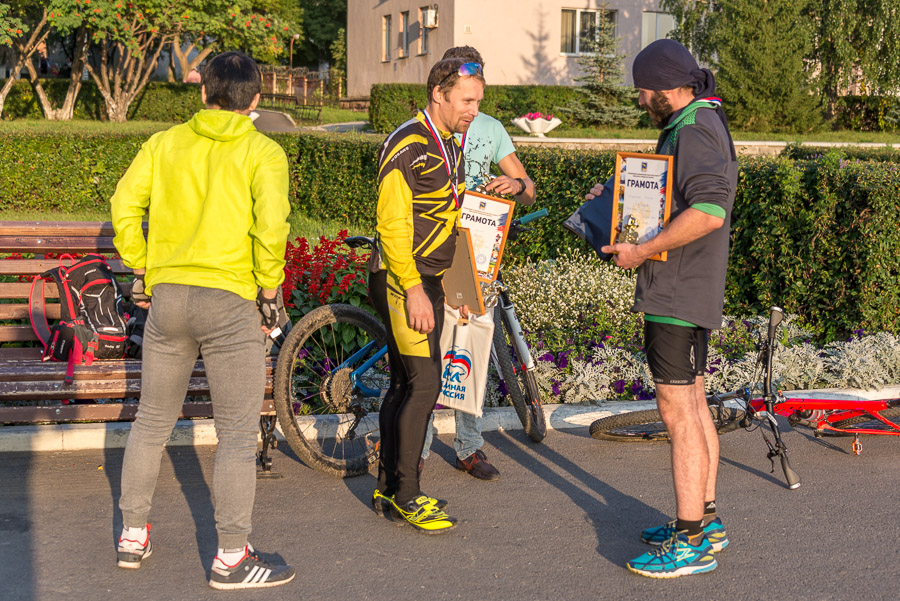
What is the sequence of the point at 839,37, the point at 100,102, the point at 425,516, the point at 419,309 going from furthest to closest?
the point at 100,102
the point at 839,37
the point at 425,516
the point at 419,309

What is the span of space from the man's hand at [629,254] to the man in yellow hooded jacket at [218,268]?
1.33m

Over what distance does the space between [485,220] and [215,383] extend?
160 centimetres

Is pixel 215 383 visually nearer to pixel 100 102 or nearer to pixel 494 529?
pixel 494 529

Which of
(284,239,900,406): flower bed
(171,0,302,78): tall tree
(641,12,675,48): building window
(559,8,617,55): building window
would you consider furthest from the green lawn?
(641,12,675,48): building window

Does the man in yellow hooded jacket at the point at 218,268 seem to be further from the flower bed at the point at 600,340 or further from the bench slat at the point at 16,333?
the flower bed at the point at 600,340

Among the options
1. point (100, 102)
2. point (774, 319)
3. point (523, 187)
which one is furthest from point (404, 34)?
point (774, 319)

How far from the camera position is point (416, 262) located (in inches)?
178

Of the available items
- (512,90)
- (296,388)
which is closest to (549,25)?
(512,90)

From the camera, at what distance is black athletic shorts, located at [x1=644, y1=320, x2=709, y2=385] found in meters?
4.09

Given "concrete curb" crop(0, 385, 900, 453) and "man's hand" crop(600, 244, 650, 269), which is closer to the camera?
"man's hand" crop(600, 244, 650, 269)

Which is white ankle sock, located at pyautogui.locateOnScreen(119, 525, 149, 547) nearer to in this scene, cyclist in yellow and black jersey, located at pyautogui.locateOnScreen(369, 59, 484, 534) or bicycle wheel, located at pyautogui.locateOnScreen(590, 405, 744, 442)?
cyclist in yellow and black jersey, located at pyautogui.locateOnScreen(369, 59, 484, 534)

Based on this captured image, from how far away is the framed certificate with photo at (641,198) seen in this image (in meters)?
4.01

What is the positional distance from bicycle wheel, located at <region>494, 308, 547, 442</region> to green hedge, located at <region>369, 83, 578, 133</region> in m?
22.4

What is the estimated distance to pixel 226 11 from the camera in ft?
104
